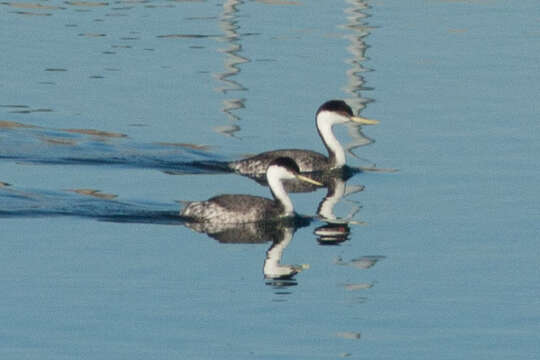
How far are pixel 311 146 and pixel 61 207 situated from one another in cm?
678

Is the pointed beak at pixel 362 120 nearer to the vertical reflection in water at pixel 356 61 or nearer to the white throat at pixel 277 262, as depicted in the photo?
the vertical reflection in water at pixel 356 61

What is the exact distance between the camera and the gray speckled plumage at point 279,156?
79.3 feet

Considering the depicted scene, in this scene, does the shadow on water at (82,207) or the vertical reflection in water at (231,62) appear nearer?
the shadow on water at (82,207)

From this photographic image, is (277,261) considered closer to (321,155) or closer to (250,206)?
(250,206)

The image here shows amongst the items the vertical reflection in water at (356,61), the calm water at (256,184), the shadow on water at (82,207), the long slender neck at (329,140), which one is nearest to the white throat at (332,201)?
the calm water at (256,184)

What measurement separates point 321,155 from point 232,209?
182 inches

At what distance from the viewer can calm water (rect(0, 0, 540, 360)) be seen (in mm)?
15797

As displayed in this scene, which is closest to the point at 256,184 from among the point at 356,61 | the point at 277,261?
the point at 277,261

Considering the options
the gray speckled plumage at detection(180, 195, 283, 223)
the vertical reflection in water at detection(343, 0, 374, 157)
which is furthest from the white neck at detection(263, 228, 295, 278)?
the vertical reflection in water at detection(343, 0, 374, 157)

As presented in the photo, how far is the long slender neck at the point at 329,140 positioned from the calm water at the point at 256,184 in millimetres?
340

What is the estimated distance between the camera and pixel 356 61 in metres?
33.4

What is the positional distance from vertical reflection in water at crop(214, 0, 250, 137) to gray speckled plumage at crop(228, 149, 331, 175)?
6.97ft

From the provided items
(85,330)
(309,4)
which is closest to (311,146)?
(85,330)

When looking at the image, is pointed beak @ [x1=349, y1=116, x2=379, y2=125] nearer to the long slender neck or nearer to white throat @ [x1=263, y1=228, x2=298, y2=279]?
the long slender neck
